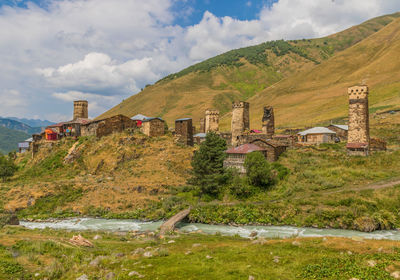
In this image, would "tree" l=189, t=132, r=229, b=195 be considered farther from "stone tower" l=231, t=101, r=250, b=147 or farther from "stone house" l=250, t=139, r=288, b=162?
"stone tower" l=231, t=101, r=250, b=147

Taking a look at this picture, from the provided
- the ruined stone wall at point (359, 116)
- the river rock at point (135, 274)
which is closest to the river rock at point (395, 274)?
the river rock at point (135, 274)

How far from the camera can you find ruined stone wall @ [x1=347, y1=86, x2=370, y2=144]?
37000mm

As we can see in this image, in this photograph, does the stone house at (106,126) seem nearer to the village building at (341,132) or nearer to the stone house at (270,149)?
the stone house at (270,149)

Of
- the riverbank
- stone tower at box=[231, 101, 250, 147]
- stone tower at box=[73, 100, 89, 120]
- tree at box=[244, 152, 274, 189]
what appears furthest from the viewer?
stone tower at box=[73, 100, 89, 120]

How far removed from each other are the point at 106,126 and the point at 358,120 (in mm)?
37413

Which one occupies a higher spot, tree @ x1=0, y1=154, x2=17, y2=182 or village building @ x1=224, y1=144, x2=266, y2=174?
village building @ x1=224, y1=144, x2=266, y2=174

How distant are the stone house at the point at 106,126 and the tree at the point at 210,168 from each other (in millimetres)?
18607

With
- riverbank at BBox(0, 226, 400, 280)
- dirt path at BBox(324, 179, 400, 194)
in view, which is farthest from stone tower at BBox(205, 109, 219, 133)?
riverbank at BBox(0, 226, 400, 280)

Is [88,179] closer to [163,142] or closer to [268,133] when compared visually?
[163,142]

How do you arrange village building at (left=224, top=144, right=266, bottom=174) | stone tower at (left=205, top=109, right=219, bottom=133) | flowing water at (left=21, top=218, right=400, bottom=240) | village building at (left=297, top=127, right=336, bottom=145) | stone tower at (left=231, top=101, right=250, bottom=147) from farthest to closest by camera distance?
stone tower at (left=205, top=109, right=219, bottom=133), stone tower at (left=231, top=101, right=250, bottom=147), village building at (left=297, top=127, right=336, bottom=145), village building at (left=224, top=144, right=266, bottom=174), flowing water at (left=21, top=218, right=400, bottom=240)

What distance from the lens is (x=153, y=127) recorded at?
4519cm

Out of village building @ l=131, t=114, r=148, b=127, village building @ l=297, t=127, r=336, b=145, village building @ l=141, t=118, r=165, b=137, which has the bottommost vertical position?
village building @ l=297, t=127, r=336, b=145

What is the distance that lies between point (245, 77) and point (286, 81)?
39.9m

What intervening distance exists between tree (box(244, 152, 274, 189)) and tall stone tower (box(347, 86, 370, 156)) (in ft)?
42.0
